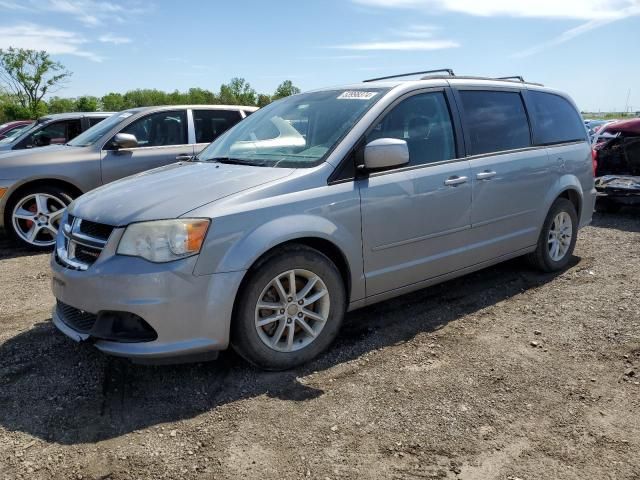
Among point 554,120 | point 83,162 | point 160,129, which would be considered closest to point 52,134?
point 83,162

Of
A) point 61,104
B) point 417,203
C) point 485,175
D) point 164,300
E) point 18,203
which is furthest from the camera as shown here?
point 61,104

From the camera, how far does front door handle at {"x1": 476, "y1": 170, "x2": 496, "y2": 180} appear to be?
4.46 metres

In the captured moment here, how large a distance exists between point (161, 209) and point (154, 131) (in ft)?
15.7

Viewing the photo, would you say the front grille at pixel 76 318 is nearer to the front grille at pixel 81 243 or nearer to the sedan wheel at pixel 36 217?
the front grille at pixel 81 243

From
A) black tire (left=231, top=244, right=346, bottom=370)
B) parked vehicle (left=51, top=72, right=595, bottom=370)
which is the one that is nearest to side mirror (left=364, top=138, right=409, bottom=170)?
parked vehicle (left=51, top=72, right=595, bottom=370)

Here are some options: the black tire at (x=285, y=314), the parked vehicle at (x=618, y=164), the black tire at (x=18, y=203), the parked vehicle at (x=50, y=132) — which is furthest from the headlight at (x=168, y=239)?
the parked vehicle at (x=618, y=164)

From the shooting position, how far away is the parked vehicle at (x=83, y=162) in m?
6.87

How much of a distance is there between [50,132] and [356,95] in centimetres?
652

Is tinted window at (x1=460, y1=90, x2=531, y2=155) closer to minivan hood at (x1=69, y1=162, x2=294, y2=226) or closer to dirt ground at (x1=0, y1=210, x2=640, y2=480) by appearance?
dirt ground at (x1=0, y1=210, x2=640, y2=480)

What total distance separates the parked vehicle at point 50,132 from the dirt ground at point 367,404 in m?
4.93

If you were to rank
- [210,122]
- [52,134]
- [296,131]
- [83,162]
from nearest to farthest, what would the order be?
[296,131], [83,162], [210,122], [52,134]

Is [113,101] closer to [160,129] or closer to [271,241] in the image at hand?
[160,129]

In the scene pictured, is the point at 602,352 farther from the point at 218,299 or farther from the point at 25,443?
the point at 25,443

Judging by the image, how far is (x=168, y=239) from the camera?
3102 mm
